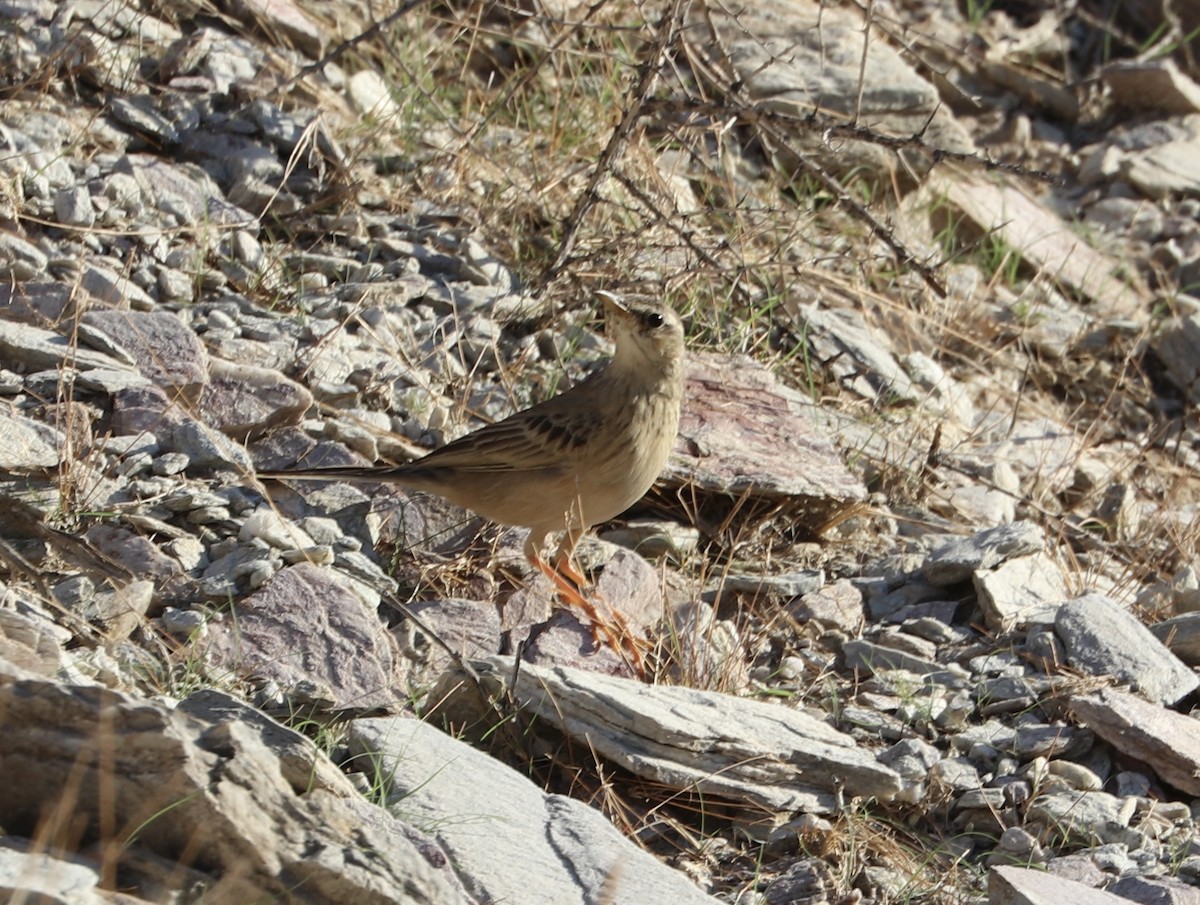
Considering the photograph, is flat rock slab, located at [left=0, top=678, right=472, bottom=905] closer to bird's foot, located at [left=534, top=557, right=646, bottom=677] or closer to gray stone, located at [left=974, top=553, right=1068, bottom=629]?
bird's foot, located at [left=534, top=557, right=646, bottom=677]

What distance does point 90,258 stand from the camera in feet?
21.0

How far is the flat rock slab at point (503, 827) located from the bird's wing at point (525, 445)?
4.34 feet

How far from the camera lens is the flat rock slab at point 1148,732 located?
5004 mm

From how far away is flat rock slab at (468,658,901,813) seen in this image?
4.70m

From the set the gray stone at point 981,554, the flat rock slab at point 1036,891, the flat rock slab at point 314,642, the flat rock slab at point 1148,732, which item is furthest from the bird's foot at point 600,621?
the flat rock slab at point 1036,891

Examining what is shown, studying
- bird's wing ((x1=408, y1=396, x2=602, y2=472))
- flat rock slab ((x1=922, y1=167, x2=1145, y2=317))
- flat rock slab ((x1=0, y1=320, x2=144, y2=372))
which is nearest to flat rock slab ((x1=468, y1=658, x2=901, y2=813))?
bird's wing ((x1=408, y1=396, x2=602, y2=472))

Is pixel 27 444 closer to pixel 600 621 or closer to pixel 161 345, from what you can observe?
pixel 161 345

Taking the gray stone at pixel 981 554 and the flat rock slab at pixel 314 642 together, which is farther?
the gray stone at pixel 981 554

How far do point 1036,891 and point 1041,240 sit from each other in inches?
232

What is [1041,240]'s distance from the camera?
9289 millimetres

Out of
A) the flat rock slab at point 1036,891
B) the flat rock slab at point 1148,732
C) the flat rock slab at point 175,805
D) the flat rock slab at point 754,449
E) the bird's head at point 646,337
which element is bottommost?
the flat rock slab at point 1148,732

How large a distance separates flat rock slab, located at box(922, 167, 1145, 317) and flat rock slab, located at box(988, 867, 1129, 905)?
5296mm

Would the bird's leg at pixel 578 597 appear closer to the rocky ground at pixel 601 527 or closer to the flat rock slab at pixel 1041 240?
the rocky ground at pixel 601 527

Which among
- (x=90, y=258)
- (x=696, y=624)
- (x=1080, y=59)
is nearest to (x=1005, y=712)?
(x=696, y=624)
